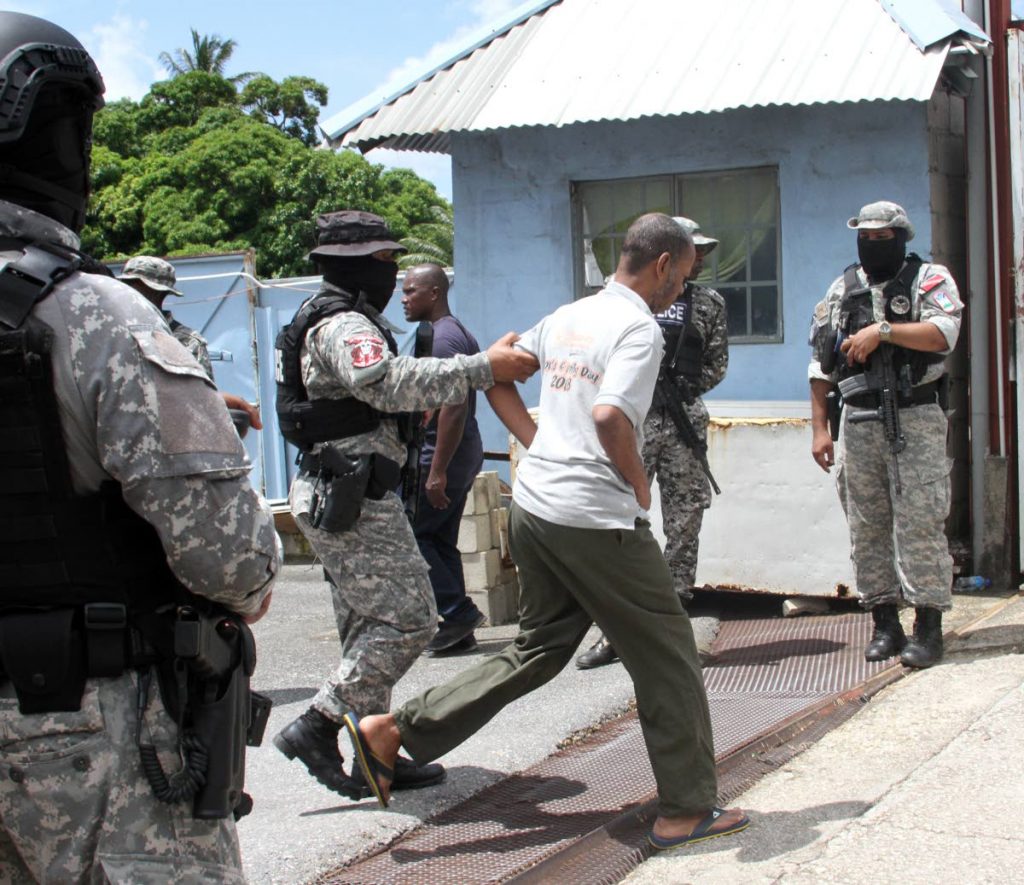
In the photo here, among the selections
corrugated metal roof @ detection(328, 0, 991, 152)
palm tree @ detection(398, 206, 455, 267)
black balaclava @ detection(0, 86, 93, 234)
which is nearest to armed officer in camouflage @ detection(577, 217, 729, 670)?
corrugated metal roof @ detection(328, 0, 991, 152)

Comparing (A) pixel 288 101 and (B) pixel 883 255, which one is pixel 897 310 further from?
(A) pixel 288 101

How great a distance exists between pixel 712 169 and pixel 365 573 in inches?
174

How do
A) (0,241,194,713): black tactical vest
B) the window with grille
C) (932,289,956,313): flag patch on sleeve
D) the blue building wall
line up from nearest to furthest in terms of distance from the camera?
(0,241,194,713): black tactical vest < (932,289,956,313): flag patch on sleeve < the blue building wall < the window with grille

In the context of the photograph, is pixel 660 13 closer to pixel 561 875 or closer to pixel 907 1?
pixel 907 1

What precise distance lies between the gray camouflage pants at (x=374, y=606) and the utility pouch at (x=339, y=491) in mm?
46

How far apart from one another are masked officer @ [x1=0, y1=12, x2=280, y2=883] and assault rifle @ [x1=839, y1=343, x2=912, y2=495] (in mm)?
3913

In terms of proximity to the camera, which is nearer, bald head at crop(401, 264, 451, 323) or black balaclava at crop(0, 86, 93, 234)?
black balaclava at crop(0, 86, 93, 234)

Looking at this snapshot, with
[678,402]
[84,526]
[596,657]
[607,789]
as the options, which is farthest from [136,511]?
[678,402]

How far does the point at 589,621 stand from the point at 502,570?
124 inches

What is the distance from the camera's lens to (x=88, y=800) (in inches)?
77.0

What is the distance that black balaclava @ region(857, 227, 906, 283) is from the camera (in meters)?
5.39

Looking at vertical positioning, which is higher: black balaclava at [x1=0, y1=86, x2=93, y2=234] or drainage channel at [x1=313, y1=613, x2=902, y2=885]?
black balaclava at [x1=0, y1=86, x2=93, y2=234]

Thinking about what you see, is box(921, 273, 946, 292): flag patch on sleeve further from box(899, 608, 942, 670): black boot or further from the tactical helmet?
the tactical helmet

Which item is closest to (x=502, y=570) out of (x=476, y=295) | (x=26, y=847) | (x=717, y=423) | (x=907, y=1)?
(x=717, y=423)
